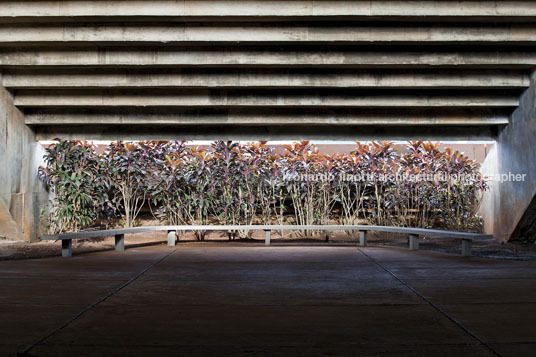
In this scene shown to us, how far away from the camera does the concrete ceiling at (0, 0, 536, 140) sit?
18.9ft

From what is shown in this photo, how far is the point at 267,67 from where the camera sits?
23.5 ft

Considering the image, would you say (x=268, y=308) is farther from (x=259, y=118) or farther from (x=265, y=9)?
(x=259, y=118)

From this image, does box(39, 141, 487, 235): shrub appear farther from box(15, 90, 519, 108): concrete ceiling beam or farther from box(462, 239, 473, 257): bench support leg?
box(462, 239, 473, 257): bench support leg

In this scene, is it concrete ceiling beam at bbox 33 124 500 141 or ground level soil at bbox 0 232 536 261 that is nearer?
ground level soil at bbox 0 232 536 261

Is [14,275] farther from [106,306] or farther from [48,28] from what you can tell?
[48,28]

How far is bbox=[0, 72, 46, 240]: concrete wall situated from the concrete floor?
285cm

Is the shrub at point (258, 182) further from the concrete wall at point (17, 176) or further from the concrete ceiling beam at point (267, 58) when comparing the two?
the concrete ceiling beam at point (267, 58)

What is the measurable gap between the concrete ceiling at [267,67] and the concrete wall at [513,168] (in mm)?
294

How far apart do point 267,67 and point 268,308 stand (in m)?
4.65

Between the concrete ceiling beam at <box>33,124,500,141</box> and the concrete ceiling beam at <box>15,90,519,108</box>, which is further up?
the concrete ceiling beam at <box>15,90,519,108</box>

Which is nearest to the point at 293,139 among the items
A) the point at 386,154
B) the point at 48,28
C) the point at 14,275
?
the point at 386,154

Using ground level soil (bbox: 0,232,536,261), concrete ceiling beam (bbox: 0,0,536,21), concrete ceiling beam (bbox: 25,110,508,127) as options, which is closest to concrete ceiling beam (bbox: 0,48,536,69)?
concrete ceiling beam (bbox: 0,0,536,21)

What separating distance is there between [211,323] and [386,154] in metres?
7.71

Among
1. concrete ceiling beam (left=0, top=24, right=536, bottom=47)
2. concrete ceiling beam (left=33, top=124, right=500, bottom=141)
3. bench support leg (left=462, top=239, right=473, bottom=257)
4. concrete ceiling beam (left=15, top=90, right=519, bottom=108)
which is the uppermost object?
concrete ceiling beam (left=0, top=24, right=536, bottom=47)
